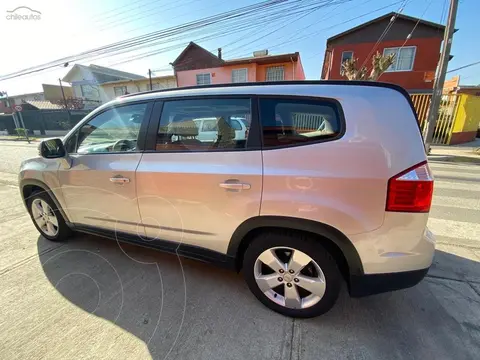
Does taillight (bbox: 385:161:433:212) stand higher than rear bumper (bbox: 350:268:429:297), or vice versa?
taillight (bbox: 385:161:433:212)

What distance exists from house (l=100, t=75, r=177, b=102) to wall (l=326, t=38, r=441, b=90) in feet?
57.2

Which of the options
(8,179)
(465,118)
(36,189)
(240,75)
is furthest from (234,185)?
(240,75)

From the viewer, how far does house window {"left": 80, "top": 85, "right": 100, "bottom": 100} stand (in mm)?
31000

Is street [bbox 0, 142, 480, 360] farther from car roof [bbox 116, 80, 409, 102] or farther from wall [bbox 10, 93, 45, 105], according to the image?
wall [bbox 10, 93, 45, 105]

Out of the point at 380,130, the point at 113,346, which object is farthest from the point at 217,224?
the point at 380,130

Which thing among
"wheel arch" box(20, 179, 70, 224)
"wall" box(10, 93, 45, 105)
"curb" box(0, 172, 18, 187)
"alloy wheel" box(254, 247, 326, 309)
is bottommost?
"curb" box(0, 172, 18, 187)

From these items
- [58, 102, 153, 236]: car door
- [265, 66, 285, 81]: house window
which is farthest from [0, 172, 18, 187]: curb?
[265, 66, 285, 81]: house window

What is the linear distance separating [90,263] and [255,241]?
2052 millimetres

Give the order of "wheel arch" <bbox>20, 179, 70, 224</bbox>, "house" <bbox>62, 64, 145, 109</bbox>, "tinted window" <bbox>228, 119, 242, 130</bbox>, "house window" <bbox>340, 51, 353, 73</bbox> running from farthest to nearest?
"house" <bbox>62, 64, 145, 109</bbox> < "house window" <bbox>340, 51, 353, 73</bbox> < "wheel arch" <bbox>20, 179, 70, 224</bbox> < "tinted window" <bbox>228, 119, 242, 130</bbox>

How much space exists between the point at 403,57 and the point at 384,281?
19.2m

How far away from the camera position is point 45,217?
305 centimetres

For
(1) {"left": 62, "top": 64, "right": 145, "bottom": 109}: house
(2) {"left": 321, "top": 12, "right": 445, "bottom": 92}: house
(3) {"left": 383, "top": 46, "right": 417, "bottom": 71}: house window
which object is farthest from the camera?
(1) {"left": 62, "top": 64, "right": 145, "bottom": 109}: house

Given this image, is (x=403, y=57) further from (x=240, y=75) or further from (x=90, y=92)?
(x=90, y=92)

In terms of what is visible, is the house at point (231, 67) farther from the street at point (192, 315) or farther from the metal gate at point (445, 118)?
the street at point (192, 315)
